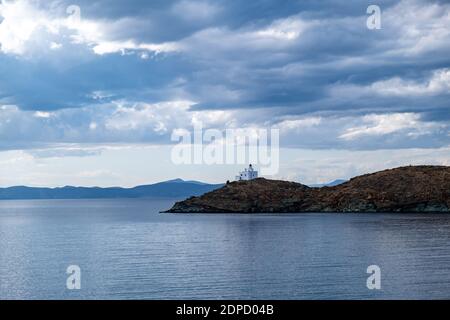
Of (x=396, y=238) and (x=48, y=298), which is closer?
(x=48, y=298)

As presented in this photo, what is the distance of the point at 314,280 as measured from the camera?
75.5m

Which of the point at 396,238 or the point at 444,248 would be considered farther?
the point at 396,238

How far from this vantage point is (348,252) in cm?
10831

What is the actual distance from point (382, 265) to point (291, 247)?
31.3 m

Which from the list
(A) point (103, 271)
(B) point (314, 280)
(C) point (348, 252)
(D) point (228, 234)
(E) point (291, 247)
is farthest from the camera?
(D) point (228, 234)
